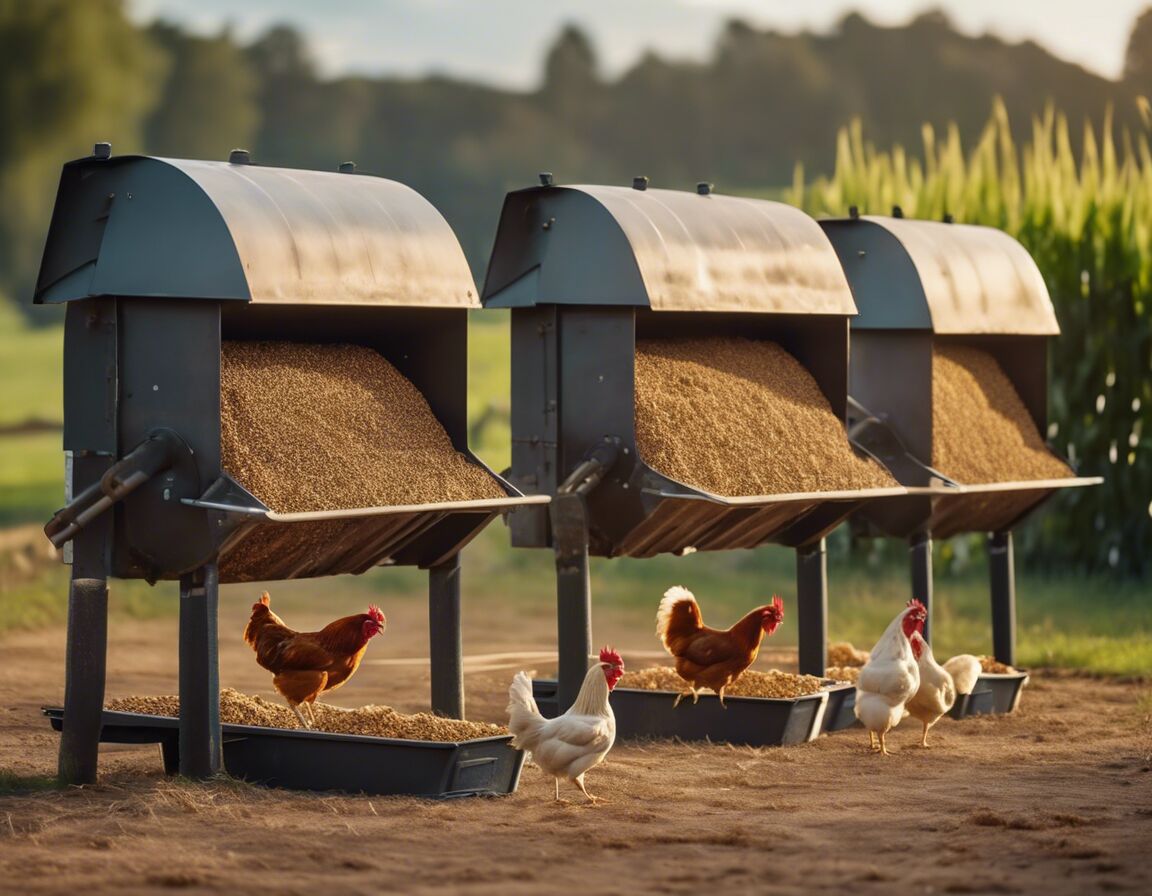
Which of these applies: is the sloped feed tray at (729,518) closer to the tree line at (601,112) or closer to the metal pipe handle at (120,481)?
the metal pipe handle at (120,481)

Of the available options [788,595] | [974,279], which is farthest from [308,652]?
[788,595]

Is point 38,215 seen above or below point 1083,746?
above

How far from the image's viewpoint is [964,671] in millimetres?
10258

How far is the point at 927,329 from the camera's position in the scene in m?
10.7

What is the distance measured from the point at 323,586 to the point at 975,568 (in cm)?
585

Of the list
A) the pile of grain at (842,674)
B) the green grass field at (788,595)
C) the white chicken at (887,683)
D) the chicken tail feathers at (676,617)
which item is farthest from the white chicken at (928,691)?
the green grass field at (788,595)

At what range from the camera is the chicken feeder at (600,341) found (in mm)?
8883

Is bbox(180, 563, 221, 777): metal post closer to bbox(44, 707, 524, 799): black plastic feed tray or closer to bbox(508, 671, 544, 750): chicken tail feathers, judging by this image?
bbox(44, 707, 524, 799): black plastic feed tray

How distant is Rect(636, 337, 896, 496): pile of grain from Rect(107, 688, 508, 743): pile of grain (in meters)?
1.67

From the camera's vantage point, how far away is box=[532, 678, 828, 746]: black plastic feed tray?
9.34 m

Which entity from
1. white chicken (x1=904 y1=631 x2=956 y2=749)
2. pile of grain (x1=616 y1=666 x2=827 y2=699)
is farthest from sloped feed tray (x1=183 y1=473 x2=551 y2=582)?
white chicken (x1=904 y1=631 x2=956 y2=749)

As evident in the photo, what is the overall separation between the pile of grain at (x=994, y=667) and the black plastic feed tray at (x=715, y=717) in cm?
171

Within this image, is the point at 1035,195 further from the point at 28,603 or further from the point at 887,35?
the point at 887,35

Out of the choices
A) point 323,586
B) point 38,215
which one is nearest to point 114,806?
point 323,586
